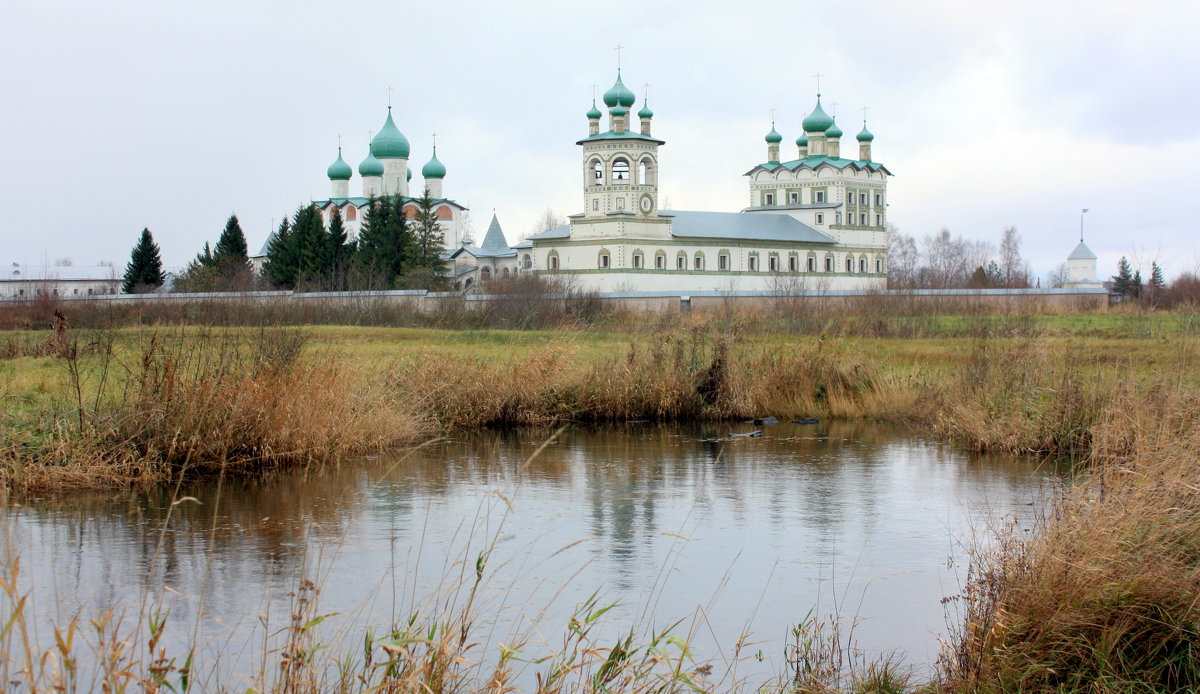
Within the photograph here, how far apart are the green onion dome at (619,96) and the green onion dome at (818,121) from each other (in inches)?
544

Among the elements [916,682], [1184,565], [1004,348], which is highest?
[1004,348]

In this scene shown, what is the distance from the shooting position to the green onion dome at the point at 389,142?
216 feet

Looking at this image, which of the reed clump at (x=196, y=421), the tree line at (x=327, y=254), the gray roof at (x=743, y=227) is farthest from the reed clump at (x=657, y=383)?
the gray roof at (x=743, y=227)

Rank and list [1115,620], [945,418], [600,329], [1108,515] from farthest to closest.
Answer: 1. [600,329]
2. [945,418]
3. [1108,515]
4. [1115,620]

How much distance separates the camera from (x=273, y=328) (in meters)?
13.2

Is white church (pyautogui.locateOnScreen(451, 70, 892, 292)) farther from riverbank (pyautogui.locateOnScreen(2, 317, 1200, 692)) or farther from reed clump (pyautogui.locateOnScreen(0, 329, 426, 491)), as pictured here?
reed clump (pyautogui.locateOnScreen(0, 329, 426, 491))

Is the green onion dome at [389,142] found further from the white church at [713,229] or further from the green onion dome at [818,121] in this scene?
the green onion dome at [818,121]

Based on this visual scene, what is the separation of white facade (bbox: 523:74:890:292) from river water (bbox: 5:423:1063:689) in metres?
38.9

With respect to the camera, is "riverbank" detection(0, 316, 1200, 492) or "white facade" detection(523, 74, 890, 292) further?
"white facade" detection(523, 74, 890, 292)

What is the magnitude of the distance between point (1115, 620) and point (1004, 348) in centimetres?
926

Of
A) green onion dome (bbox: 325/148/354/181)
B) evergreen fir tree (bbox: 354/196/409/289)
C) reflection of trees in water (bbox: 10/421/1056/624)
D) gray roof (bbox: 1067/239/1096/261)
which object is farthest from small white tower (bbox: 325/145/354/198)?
reflection of trees in water (bbox: 10/421/1056/624)

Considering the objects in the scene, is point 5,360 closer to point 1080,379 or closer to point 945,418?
point 945,418

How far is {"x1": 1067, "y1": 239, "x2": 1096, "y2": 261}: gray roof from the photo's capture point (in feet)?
187

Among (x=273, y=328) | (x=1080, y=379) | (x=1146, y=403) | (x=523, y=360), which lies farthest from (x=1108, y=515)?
(x=523, y=360)
